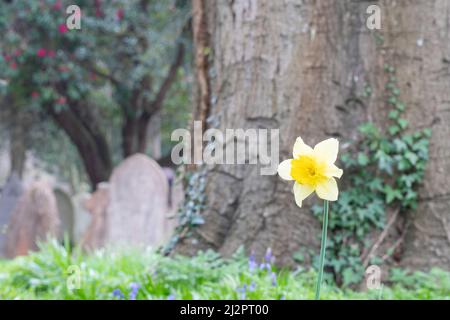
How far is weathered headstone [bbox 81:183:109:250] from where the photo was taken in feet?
27.2

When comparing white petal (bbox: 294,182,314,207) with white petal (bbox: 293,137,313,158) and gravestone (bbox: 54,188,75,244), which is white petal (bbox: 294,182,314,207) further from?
gravestone (bbox: 54,188,75,244)

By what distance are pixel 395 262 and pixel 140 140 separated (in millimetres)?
10270

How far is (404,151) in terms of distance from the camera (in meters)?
3.82

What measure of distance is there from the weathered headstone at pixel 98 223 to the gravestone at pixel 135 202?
0.54ft

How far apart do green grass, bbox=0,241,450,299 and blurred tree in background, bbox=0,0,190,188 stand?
6.21 meters

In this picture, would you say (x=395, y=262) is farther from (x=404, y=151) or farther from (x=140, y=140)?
(x=140, y=140)

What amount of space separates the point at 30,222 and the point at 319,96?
6.02 m

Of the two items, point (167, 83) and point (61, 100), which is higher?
point (167, 83)

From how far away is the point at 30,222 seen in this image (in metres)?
8.76

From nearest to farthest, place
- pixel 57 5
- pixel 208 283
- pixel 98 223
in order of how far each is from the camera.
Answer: pixel 208 283 < pixel 98 223 < pixel 57 5

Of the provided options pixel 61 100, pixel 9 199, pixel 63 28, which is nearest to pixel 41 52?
pixel 63 28

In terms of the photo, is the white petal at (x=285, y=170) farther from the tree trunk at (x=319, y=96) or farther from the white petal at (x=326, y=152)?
the tree trunk at (x=319, y=96)

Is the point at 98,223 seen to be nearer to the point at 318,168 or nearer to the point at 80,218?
the point at 80,218

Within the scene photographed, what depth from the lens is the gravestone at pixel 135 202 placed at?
26.6 ft
